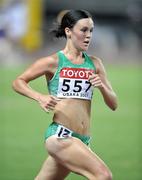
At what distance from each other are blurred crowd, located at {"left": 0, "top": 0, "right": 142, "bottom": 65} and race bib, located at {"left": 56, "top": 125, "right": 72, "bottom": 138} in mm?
22584

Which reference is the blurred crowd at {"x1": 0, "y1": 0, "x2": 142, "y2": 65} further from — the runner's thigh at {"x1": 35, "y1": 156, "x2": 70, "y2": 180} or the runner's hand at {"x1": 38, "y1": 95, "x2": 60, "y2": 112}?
the runner's hand at {"x1": 38, "y1": 95, "x2": 60, "y2": 112}

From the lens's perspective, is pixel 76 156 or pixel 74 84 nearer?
pixel 76 156

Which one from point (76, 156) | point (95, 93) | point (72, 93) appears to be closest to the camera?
point (76, 156)

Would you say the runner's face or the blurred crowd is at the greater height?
the blurred crowd

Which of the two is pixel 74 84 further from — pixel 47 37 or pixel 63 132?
pixel 47 37

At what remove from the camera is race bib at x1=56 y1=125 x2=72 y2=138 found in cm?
692

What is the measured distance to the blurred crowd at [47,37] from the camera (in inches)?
1219

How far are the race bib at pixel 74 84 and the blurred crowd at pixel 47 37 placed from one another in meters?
22.4

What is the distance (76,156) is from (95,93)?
15.2 meters

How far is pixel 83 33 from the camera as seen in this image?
7074 millimetres

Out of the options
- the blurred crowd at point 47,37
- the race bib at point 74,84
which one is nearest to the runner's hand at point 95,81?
the race bib at point 74,84

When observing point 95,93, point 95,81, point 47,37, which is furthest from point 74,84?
point 47,37

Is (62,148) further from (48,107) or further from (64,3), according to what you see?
(64,3)

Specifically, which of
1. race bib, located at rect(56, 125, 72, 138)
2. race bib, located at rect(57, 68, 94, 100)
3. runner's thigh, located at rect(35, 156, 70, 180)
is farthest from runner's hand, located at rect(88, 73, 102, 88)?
runner's thigh, located at rect(35, 156, 70, 180)
